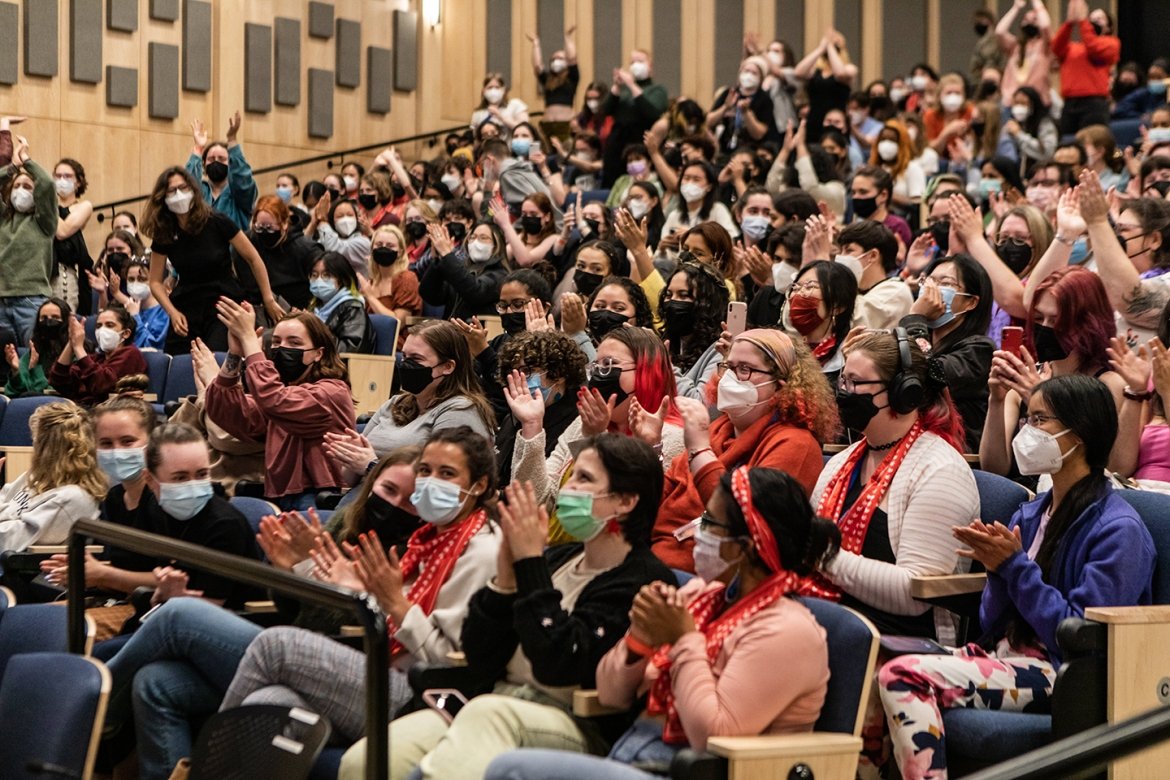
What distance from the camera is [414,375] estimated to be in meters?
Result: 4.82

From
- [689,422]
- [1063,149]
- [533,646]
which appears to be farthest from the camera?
[1063,149]

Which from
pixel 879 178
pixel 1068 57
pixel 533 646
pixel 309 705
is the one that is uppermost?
pixel 1068 57

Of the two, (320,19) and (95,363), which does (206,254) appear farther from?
(320,19)

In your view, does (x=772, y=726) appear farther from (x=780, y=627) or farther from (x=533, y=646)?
(x=533, y=646)

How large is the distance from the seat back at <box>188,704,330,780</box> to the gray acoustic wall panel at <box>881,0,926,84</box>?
13.6 m

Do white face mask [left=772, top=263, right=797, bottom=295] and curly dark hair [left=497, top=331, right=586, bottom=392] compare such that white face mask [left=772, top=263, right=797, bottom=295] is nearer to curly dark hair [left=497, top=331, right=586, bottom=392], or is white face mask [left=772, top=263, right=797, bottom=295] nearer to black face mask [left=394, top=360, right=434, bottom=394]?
curly dark hair [left=497, top=331, right=586, bottom=392]

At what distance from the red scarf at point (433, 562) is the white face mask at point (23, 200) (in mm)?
5567

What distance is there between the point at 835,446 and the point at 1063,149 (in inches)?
183

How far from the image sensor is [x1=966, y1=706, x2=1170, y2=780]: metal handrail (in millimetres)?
1943

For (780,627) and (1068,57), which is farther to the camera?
(1068,57)


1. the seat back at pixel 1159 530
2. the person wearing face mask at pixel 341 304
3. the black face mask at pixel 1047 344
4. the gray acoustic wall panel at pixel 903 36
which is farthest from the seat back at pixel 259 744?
the gray acoustic wall panel at pixel 903 36

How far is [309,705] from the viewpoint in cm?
330

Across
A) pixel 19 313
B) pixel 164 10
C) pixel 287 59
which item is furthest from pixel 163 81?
pixel 19 313

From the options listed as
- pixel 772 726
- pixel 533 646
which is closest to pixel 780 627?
pixel 772 726
